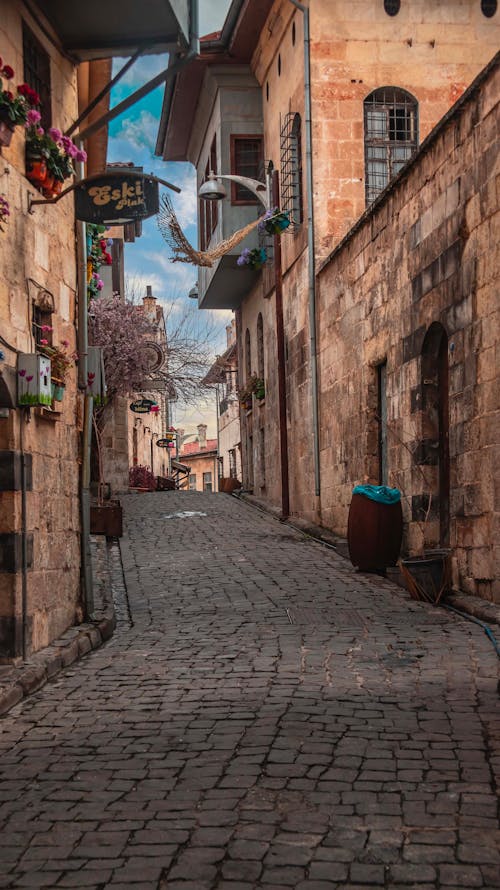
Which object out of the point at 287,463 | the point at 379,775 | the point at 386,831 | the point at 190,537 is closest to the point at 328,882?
the point at 386,831

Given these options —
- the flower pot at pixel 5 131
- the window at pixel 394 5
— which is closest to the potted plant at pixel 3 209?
the flower pot at pixel 5 131

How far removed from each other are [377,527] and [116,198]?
5550 millimetres

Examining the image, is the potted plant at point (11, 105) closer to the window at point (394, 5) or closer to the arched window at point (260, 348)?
the window at point (394, 5)

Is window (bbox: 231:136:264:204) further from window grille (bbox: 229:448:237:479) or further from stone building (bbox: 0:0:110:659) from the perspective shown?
window grille (bbox: 229:448:237:479)

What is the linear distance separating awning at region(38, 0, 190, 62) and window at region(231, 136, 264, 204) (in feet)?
45.4

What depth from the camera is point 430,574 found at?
10.2 m

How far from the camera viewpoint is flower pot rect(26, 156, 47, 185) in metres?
7.97

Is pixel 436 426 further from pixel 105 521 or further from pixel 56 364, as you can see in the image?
pixel 105 521

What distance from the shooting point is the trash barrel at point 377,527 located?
40.6ft

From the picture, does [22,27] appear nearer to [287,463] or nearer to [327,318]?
[327,318]

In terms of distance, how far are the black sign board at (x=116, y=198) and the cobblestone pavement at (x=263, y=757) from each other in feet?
10.9

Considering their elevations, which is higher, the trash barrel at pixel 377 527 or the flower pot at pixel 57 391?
the flower pot at pixel 57 391

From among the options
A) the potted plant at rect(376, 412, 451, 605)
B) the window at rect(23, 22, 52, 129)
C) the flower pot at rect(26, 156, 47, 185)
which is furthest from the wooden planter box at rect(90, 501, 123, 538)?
the flower pot at rect(26, 156, 47, 185)

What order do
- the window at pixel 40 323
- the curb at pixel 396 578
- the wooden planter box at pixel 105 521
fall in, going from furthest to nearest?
the wooden planter box at pixel 105 521 < the curb at pixel 396 578 < the window at pixel 40 323
